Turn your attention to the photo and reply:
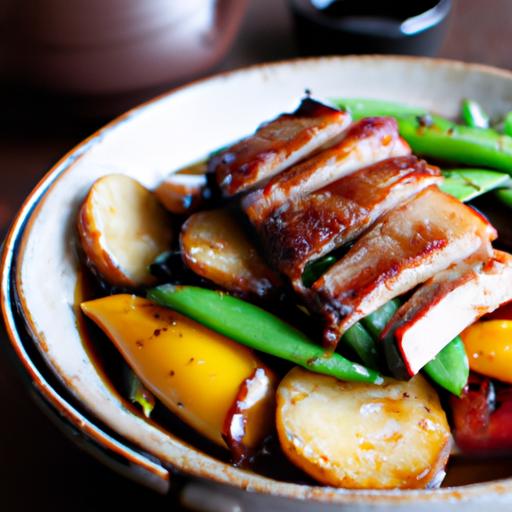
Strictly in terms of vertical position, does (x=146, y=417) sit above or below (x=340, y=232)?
below

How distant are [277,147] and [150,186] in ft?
1.58

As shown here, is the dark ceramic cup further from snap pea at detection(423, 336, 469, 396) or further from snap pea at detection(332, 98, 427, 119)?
snap pea at detection(423, 336, 469, 396)

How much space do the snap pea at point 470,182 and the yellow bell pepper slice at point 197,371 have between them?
554 mm

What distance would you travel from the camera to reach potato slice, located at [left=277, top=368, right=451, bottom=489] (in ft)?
3.72

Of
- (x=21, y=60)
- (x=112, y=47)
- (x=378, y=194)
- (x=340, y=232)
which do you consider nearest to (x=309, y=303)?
(x=340, y=232)

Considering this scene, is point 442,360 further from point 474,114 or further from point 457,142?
point 474,114

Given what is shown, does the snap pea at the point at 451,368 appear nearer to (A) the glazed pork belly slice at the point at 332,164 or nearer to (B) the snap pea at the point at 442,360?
(B) the snap pea at the point at 442,360

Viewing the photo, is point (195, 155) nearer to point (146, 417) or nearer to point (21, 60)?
point (21, 60)

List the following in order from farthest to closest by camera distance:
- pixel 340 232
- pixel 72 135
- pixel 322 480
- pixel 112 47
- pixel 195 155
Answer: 1. pixel 72 135
2. pixel 112 47
3. pixel 195 155
4. pixel 340 232
5. pixel 322 480

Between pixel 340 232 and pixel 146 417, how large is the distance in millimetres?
488

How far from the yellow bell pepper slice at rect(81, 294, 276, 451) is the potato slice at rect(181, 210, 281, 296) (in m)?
0.10

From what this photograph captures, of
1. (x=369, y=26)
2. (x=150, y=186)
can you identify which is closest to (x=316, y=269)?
(x=150, y=186)

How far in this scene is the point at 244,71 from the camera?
6.31 ft

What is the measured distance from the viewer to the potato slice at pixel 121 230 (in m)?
1.48
